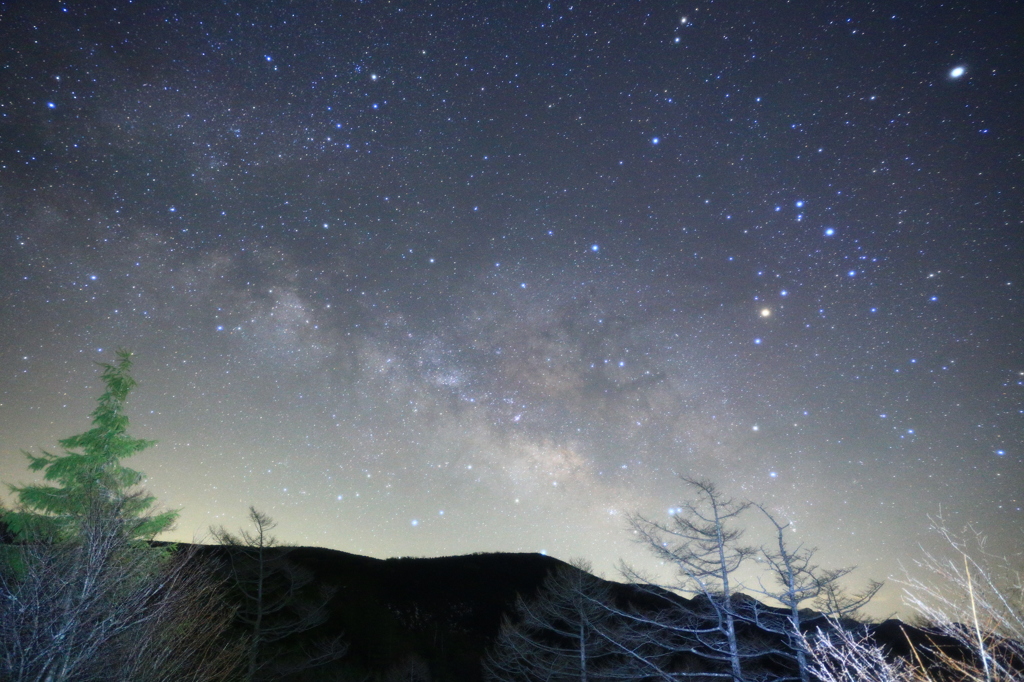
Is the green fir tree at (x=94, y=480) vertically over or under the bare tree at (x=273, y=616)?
over

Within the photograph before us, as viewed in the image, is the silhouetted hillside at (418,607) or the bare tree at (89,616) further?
the silhouetted hillside at (418,607)

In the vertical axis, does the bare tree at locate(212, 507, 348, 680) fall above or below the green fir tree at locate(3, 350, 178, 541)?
below

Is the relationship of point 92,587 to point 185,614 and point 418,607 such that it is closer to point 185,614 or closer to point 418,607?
point 185,614

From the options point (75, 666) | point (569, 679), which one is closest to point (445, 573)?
point (569, 679)

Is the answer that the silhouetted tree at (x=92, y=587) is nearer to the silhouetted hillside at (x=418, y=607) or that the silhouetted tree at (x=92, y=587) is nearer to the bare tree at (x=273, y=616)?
the bare tree at (x=273, y=616)

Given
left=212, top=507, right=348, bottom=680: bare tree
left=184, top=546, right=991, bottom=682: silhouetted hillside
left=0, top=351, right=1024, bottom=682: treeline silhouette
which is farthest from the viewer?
left=184, top=546, right=991, bottom=682: silhouetted hillside

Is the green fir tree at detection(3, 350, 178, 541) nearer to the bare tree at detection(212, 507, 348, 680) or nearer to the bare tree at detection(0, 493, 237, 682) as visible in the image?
the bare tree at detection(0, 493, 237, 682)

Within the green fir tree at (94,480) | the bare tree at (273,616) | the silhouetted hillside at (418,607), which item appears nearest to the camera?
the green fir tree at (94,480)

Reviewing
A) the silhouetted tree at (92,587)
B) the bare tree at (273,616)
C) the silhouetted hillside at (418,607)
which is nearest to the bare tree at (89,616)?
the silhouetted tree at (92,587)

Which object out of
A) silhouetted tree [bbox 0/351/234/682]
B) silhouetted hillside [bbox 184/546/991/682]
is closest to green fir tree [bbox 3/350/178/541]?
silhouetted tree [bbox 0/351/234/682]

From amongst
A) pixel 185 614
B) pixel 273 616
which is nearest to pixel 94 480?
pixel 185 614

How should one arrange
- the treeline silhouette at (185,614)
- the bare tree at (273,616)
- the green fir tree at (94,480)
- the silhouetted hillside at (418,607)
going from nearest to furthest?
the treeline silhouette at (185,614), the green fir tree at (94,480), the bare tree at (273,616), the silhouetted hillside at (418,607)

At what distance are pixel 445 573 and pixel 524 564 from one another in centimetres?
913

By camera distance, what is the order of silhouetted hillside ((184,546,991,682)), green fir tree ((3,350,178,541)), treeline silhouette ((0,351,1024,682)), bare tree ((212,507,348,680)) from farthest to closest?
silhouetted hillside ((184,546,991,682)), bare tree ((212,507,348,680)), green fir tree ((3,350,178,541)), treeline silhouette ((0,351,1024,682))
